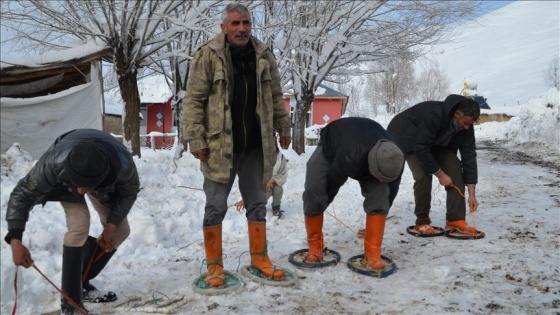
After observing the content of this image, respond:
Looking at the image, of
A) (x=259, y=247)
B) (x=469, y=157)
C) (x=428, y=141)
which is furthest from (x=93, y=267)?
(x=469, y=157)

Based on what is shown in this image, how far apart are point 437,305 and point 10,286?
2986 millimetres

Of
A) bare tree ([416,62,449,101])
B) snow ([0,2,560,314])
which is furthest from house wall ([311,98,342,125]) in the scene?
bare tree ([416,62,449,101])

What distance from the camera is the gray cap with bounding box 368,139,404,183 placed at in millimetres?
3430

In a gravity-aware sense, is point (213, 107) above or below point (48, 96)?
below

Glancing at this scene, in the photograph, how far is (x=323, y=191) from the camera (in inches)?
151

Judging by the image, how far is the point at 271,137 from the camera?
11.4ft

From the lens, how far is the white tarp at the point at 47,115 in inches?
335

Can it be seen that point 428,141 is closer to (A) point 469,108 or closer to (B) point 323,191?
(A) point 469,108

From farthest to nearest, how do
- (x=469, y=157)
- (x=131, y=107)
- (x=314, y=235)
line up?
(x=131, y=107)
(x=469, y=157)
(x=314, y=235)

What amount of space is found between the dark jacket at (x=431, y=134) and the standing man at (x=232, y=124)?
188 cm

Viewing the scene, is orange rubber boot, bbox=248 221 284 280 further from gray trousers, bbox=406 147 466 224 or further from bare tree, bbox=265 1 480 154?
bare tree, bbox=265 1 480 154

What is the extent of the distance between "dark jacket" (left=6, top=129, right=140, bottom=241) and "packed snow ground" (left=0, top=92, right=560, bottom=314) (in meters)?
0.73

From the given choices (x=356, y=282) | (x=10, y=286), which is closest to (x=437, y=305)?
(x=356, y=282)

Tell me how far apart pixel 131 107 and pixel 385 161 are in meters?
6.31
